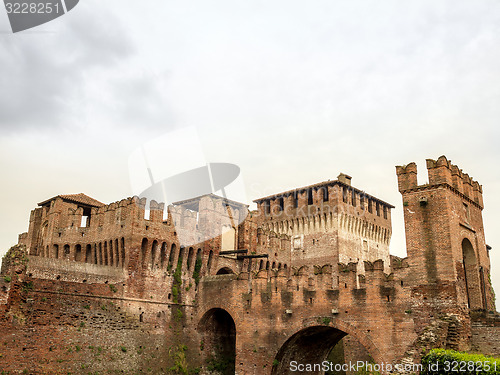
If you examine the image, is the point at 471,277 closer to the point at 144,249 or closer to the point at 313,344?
the point at 313,344

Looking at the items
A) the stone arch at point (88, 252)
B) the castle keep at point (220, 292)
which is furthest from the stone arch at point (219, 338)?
the stone arch at point (88, 252)

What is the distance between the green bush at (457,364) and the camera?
15.7 meters

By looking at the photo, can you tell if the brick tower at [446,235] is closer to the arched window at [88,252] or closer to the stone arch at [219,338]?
the stone arch at [219,338]

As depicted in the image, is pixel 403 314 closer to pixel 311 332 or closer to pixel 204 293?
pixel 311 332

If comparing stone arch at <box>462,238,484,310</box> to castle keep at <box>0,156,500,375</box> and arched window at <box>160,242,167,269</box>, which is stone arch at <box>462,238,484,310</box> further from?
arched window at <box>160,242,167,269</box>

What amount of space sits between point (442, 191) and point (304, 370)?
42.4ft

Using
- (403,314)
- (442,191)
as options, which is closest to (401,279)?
(403,314)

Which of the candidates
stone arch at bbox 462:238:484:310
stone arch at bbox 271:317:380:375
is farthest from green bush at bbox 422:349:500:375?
stone arch at bbox 462:238:484:310

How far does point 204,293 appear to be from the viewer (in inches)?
1172

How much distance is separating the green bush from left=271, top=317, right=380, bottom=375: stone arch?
415 centimetres

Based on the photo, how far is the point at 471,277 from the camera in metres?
24.8

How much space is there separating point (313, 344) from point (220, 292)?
6084mm

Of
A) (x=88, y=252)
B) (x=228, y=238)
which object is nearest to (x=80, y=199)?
(x=88, y=252)

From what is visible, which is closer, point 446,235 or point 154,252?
point 446,235
